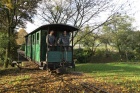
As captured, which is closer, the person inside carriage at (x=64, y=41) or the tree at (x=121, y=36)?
the person inside carriage at (x=64, y=41)

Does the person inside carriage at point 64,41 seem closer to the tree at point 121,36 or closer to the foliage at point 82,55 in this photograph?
the foliage at point 82,55

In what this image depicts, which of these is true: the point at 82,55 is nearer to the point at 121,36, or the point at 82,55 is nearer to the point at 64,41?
the point at 121,36

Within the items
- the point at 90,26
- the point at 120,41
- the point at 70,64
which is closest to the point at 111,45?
the point at 120,41

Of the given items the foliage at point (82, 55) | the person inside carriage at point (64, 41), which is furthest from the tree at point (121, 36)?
the person inside carriage at point (64, 41)

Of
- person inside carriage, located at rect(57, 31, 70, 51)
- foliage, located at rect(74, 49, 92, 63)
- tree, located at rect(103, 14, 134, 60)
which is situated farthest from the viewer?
tree, located at rect(103, 14, 134, 60)

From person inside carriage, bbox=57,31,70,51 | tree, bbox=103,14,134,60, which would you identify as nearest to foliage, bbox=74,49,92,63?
tree, bbox=103,14,134,60

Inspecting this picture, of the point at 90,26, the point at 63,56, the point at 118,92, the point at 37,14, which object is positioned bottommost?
the point at 118,92

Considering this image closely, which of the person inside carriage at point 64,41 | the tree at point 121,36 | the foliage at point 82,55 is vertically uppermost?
the tree at point 121,36

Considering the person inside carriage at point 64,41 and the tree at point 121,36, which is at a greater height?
the tree at point 121,36

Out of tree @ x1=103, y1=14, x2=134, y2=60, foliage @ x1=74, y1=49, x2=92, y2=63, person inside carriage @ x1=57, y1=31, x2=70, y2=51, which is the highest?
tree @ x1=103, y1=14, x2=134, y2=60

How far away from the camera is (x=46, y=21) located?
34.2 m

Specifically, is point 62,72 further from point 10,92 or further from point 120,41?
point 120,41

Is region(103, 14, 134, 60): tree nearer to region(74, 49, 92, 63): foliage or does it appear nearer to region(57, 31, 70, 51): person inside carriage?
region(74, 49, 92, 63): foliage

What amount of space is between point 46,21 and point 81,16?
5791 mm
